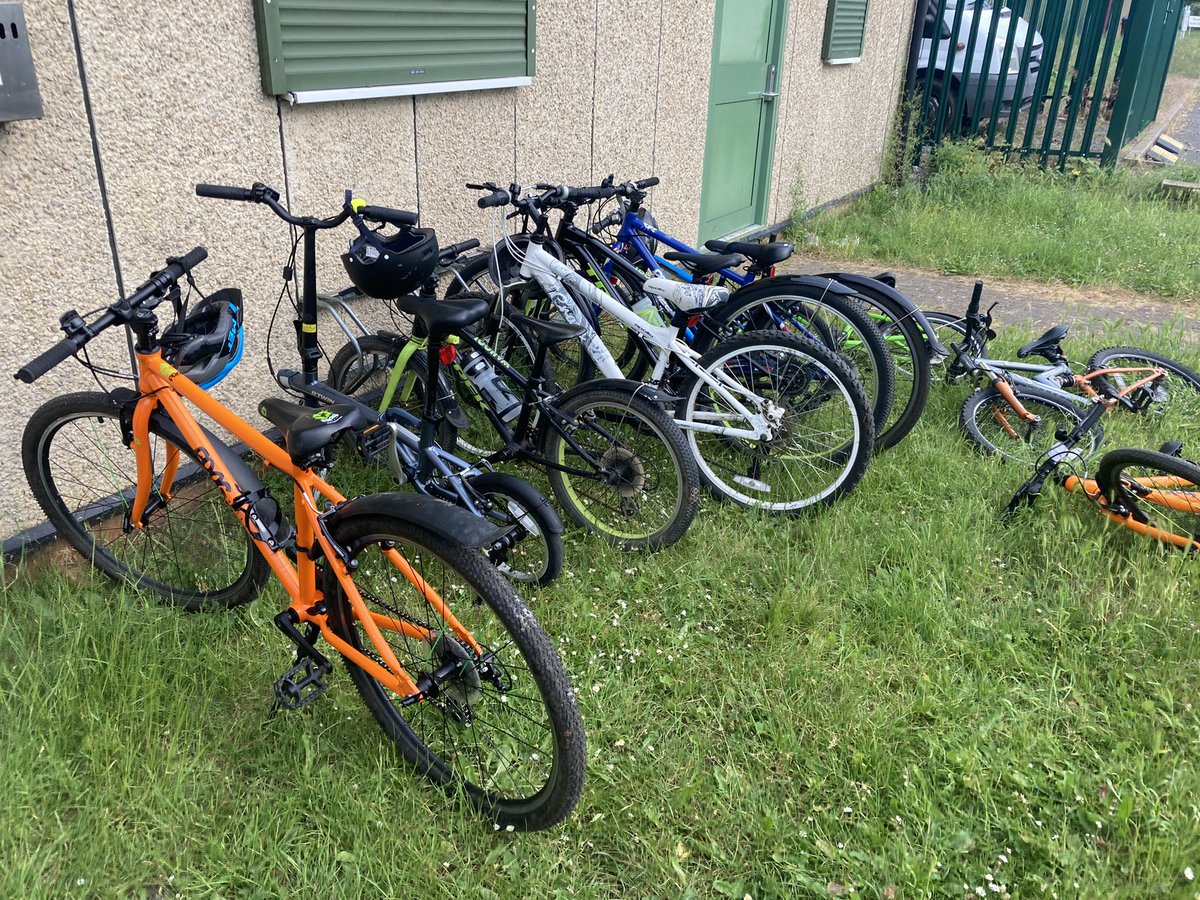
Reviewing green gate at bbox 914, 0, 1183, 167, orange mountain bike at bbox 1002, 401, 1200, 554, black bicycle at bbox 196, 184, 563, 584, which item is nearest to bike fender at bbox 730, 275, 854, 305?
orange mountain bike at bbox 1002, 401, 1200, 554

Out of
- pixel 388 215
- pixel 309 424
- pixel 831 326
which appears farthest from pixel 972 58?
pixel 309 424

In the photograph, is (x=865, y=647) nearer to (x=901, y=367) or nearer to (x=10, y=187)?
(x=901, y=367)

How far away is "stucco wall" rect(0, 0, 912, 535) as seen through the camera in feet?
8.69

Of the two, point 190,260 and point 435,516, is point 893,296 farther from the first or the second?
point 190,260

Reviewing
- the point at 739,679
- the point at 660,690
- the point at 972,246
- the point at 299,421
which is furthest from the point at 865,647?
the point at 972,246

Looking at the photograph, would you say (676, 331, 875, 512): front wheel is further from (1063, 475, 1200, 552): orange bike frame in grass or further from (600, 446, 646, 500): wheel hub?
(1063, 475, 1200, 552): orange bike frame in grass

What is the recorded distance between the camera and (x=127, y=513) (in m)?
2.66

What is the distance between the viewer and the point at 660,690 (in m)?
2.52

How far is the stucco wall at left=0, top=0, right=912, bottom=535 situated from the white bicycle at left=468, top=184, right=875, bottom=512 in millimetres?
755

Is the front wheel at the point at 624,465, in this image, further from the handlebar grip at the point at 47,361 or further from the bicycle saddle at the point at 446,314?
the handlebar grip at the point at 47,361

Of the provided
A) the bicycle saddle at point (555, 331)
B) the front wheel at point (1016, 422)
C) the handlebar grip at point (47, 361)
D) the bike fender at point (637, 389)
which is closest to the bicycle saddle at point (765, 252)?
the bike fender at point (637, 389)

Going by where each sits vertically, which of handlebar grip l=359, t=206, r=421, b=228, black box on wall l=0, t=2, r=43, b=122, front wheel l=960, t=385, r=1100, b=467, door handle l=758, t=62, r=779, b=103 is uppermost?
black box on wall l=0, t=2, r=43, b=122

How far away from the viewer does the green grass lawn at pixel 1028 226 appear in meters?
6.54

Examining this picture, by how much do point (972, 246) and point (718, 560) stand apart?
506cm
